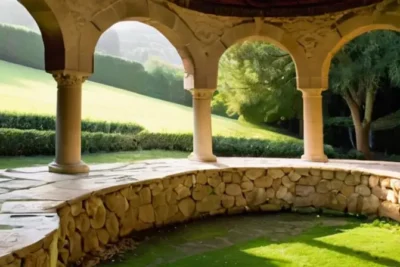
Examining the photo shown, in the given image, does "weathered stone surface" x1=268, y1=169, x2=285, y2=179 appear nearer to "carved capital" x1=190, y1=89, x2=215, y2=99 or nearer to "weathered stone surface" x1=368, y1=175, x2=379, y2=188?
"weathered stone surface" x1=368, y1=175, x2=379, y2=188

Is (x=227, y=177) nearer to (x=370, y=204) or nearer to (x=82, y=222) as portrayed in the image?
(x=370, y=204)

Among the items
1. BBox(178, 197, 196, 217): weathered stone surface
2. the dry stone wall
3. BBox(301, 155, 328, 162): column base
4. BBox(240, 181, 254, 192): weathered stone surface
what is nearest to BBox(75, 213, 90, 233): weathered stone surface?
the dry stone wall

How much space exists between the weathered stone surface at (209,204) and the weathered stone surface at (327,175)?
72.4 inches

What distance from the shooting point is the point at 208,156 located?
8.03 meters

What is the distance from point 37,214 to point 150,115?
44.7 ft

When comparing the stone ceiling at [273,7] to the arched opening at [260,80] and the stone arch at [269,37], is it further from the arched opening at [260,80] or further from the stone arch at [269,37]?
the arched opening at [260,80]

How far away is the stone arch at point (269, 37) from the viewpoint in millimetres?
8195

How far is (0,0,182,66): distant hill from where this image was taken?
101ft

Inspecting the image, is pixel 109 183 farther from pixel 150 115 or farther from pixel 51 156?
pixel 150 115

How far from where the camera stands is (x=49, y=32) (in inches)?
237

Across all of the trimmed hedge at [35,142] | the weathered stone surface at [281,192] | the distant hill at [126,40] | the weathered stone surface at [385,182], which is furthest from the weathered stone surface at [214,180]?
the distant hill at [126,40]

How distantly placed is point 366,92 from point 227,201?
7471mm

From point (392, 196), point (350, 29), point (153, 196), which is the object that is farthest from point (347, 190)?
point (153, 196)

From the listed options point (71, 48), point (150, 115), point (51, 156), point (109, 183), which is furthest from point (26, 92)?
point (109, 183)
